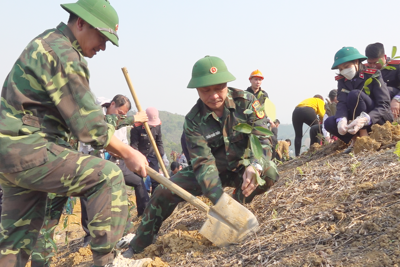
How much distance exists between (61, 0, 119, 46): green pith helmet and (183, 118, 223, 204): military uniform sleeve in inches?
43.9

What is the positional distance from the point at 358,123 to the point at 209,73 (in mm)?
2235

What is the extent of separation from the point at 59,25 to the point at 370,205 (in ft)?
8.06

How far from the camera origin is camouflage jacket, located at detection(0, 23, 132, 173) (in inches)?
90.5

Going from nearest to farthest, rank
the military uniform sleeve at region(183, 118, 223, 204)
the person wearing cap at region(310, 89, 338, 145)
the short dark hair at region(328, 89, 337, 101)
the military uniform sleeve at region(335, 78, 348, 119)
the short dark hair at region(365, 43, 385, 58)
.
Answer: the military uniform sleeve at region(183, 118, 223, 204) < the military uniform sleeve at region(335, 78, 348, 119) < the short dark hair at region(365, 43, 385, 58) < the person wearing cap at region(310, 89, 338, 145) < the short dark hair at region(328, 89, 337, 101)

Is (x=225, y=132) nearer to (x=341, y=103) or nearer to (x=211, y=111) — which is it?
(x=211, y=111)

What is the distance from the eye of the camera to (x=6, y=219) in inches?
100

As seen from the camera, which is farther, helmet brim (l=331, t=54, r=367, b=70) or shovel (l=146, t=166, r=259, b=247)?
helmet brim (l=331, t=54, r=367, b=70)

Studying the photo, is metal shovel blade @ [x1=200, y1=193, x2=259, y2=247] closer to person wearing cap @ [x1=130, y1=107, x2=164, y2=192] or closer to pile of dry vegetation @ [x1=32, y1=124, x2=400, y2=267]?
pile of dry vegetation @ [x1=32, y1=124, x2=400, y2=267]

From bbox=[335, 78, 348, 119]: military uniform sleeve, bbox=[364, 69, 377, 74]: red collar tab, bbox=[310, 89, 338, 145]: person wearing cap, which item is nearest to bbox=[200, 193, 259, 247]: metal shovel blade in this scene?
bbox=[335, 78, 348, 119]: military uniform sleeve

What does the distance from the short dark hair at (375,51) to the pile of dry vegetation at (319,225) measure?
5.42 feet


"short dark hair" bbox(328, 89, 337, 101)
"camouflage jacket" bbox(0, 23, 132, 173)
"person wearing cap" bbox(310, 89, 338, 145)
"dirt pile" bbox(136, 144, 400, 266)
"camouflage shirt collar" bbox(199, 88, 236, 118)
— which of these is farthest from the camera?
"short dark hair" bbox(328, 89, 337, 101)

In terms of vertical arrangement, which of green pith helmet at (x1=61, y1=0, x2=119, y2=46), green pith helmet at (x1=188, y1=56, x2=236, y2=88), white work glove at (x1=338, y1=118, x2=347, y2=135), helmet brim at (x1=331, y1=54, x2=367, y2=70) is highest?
green pith helmet at (x1=61, y1=0, x2=119, y2=46)

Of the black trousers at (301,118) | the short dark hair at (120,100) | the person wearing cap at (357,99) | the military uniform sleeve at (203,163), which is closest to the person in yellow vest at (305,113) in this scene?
the black trousers at (301,118)

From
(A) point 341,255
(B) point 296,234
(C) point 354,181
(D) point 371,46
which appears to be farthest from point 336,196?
(D) point 371,46
